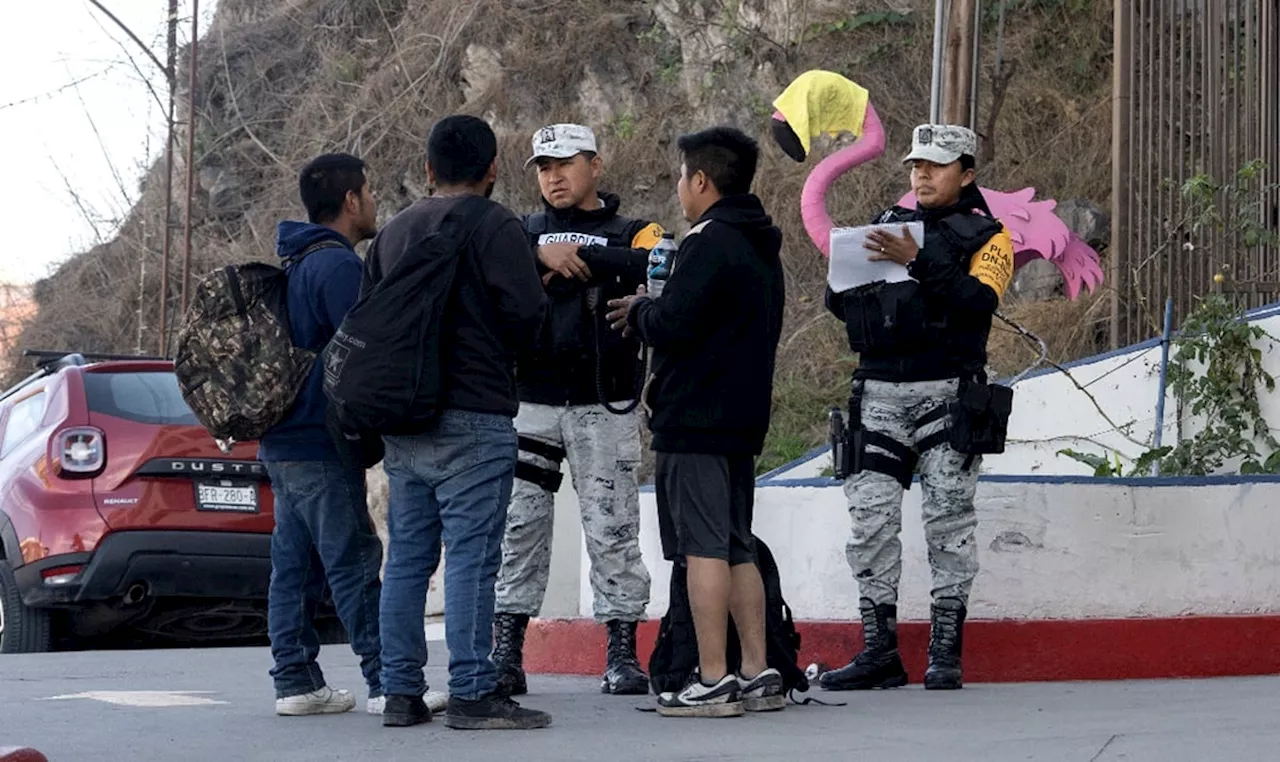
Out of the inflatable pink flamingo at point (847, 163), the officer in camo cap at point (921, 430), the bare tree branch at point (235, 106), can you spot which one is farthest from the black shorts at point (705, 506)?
the bare tree branch at point (235, 106)

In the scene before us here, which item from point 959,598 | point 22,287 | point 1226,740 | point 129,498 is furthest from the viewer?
point 22,287

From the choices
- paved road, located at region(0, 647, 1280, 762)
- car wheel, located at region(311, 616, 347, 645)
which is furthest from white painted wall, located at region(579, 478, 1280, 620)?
car wheel, located at region(311, 616, 347, 645)

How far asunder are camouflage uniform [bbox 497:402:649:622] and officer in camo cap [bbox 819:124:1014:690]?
78cm

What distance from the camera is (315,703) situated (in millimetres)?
6133

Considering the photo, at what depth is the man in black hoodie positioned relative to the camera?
576cm

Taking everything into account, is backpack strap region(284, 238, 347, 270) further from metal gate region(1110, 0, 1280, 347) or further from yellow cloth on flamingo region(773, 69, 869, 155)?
metal gate region(1110, 0, 1280, 347)

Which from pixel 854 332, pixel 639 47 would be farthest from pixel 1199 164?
pixel 639 47

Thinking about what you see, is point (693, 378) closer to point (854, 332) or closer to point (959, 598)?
point (854, 332)

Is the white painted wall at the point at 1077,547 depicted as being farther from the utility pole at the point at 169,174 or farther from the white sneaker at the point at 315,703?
the utility pole at the point at 169,174

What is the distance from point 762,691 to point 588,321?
1491mm

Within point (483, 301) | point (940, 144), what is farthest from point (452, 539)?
point (940, 144)

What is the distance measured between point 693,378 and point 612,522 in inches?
42.1

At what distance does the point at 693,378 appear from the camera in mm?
5832

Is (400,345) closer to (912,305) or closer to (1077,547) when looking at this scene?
(912,305)
